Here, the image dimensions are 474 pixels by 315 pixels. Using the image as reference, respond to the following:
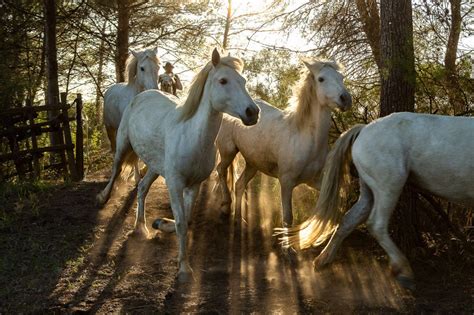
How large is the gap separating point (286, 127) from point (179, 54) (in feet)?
32.9

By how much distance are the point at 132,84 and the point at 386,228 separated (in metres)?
5.66

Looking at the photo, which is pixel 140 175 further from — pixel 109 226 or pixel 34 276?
pixel 34 276

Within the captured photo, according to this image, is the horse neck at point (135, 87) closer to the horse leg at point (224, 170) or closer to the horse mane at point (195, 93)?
the horse leg at point (224, 170)

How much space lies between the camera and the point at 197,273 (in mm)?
5695

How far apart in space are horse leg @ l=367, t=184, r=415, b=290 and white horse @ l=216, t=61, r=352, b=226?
4.06 feet

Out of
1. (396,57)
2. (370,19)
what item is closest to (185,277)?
(396,57)

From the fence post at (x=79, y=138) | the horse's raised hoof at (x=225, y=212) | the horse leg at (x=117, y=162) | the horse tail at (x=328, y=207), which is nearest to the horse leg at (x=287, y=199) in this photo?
the horse tail at (x=328, y=207)

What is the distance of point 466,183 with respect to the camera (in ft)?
16.2

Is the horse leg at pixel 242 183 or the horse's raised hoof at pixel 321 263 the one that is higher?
the horse leg at pixel 242 183

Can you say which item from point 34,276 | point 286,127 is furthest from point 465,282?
point 34,276

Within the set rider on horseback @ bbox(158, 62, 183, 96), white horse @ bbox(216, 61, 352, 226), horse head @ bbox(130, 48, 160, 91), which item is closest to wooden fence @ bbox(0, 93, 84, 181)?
rider on horseback @ bbox(158, 62, 183, 96)

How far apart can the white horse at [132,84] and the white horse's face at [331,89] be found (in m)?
3.41

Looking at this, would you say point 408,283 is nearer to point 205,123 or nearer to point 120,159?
point 205,123

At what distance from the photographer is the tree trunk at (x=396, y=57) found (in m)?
6.01
